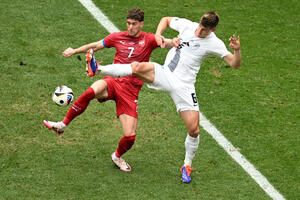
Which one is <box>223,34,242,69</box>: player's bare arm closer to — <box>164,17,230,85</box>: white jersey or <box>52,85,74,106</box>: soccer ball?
<box>164,17,230,85</box>: white jersey

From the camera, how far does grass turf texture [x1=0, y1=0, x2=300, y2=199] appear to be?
782 centimetres

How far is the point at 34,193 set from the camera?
7426 millimetres

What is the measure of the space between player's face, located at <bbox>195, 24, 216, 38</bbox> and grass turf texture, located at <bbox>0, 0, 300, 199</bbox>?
6.01 ft

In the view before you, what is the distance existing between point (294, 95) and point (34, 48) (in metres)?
4.76

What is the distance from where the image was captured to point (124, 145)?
7.93 meters

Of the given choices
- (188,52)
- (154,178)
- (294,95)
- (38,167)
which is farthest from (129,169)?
(294,95)

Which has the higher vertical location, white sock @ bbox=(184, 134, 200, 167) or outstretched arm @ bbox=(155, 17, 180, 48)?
outstretched arm @ bbox=(155, 17, 180, 48)

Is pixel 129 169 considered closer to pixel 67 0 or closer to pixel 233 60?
pixel 233 60

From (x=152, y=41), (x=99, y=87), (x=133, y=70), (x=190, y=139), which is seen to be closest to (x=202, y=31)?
(x=152, y=41)

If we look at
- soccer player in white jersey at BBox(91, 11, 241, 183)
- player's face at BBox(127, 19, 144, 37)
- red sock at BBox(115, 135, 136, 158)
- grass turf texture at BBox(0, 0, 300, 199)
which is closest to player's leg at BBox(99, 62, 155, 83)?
soccer player in white jersey at BBox(91, 11, 241, 183)

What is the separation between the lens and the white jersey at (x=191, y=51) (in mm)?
7793

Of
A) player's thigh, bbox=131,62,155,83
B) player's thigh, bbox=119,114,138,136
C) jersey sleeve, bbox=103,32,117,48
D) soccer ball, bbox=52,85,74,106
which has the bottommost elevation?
player's thigh, bbox=119,114,138,136

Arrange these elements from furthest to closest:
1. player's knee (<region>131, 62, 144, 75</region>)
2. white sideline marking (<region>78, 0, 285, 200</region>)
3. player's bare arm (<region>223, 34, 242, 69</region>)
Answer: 1. white sideline marking (<region>78, 0, 285, 200</region>)
2. player's knee (<region>131, 62, 144, 75</region>)
3. player's bare arm (<region>223, 34, 242, 69</region>)

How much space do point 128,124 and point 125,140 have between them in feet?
0.74
